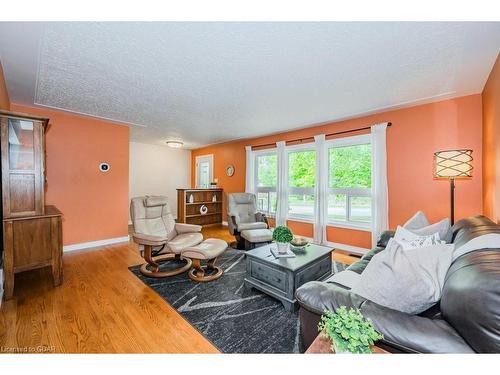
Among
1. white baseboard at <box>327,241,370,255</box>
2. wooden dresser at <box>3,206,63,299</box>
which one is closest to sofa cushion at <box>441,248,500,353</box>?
white baseboard at <box>327,241,370,255</box>

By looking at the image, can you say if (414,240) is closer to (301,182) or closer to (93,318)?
(301,182)

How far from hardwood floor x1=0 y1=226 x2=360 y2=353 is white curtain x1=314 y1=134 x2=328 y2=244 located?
295 centimetres

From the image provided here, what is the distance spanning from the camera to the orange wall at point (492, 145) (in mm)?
2096

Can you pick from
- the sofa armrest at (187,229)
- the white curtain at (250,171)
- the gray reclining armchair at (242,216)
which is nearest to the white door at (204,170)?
the white curtain at (250,171)

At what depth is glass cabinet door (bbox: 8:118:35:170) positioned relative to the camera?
223cm

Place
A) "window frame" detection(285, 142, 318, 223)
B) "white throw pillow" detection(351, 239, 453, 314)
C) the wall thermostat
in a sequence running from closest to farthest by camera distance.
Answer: "white throw pillow" detection(351, 239, 453, 314) < the wall thermostat < "window frame" detection(285, 142, 318, 223)

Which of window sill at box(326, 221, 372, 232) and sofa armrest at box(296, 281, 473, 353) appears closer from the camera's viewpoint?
sofa armrest at box(296, 281, 473, 353)

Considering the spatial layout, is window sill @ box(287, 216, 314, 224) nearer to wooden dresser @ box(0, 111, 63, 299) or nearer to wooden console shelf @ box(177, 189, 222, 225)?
wooden console shelf @ box(177, 189, 222, 225)

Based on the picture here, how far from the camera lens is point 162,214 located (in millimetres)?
3439

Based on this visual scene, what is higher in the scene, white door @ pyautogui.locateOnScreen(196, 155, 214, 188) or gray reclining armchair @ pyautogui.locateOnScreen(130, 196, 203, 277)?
white door @ pyautogui.locateOnScreen(196, 155, 214, 188)

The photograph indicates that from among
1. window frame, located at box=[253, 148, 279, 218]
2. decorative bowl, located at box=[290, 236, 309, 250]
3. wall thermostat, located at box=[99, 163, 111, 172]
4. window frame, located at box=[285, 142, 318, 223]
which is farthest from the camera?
window frame, located at box=[253, 148, 279, 218]
